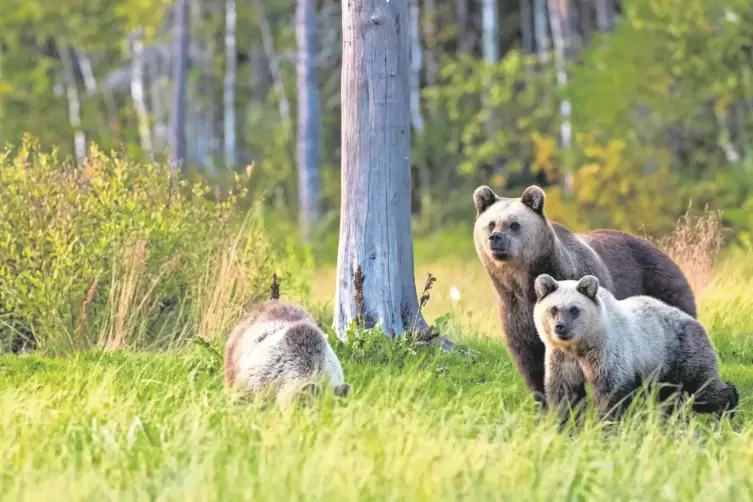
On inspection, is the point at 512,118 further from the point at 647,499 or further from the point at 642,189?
the point at 647,499

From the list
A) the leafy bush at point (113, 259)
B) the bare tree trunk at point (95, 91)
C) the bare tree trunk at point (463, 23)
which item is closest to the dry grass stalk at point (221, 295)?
the leafy bush at point (113, 259)

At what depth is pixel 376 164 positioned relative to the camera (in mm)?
8969

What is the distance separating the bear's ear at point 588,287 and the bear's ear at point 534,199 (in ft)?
2.69

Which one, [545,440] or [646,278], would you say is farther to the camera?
[646,278]

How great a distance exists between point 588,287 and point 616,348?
399mm

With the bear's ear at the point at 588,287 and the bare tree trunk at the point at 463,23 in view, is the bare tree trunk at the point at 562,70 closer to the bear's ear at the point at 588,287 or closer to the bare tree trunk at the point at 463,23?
the bare tree trunk at the point at 463,23

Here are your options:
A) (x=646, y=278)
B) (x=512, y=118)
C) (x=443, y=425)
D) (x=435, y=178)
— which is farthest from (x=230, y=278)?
(x=512, y=118)

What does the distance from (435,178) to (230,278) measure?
18.7 metres

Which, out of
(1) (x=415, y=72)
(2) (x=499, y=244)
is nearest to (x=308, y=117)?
(1) (x=415, y=72)

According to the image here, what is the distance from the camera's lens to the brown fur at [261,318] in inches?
290

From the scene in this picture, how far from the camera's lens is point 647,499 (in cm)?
496

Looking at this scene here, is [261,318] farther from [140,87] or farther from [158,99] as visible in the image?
[158,99]

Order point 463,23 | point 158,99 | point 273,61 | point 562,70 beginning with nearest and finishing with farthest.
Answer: point 562,70
point 273,61
point 463,23
point 158,99

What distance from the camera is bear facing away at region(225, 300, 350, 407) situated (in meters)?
6.59
